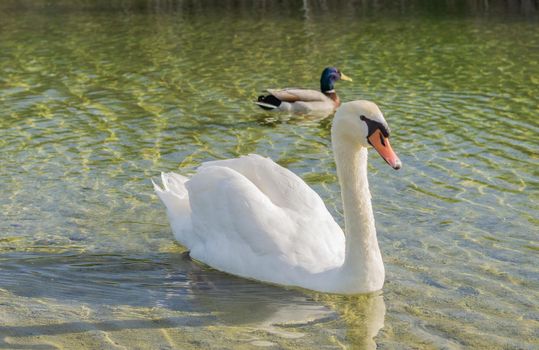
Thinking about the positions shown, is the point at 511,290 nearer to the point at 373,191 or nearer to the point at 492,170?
the point at 373,191

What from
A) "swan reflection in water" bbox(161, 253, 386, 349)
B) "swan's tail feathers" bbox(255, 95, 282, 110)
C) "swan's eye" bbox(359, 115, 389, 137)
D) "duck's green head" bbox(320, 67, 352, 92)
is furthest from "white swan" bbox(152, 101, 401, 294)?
"duck's green head" bbox(320, 67, 352, 92)

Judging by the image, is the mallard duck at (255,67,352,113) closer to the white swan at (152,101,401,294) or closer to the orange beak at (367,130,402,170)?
the white swan at (152,101,401,294)

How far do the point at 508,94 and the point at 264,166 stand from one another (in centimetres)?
735

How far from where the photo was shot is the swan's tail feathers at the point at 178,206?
25.8 feet

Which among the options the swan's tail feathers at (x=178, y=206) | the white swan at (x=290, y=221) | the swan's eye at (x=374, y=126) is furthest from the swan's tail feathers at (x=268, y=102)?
the swan's eye at (x=374, y=126)

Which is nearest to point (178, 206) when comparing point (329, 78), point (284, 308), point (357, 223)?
point (284, 308)

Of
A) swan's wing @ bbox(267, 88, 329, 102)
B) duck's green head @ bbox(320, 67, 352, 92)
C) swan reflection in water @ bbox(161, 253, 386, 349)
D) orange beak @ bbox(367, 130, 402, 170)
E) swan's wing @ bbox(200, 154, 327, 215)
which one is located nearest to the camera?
swan reflection in water @ bbox(161, 253, 386, 349)

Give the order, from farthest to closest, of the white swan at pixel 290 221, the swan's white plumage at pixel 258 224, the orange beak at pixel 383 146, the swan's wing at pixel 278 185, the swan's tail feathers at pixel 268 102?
the swan's tail feathers at pixel 268 102 → the swan's wing at pixel 278 185 → the swan's white plumage at pixel 258 224 → the white swan at pixel 290 221 → the orange beak at pixel 383 146

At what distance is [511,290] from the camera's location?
22.8ft

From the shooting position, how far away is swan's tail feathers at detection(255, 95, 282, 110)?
13461mm

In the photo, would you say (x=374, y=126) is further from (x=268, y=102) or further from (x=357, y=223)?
(x=268, y=102)

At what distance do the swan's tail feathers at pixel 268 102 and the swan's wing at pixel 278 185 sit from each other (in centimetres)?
575

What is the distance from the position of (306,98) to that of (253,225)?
724 cm

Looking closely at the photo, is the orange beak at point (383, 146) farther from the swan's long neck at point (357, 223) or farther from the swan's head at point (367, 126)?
the swan's long neck at point (357, 223)
